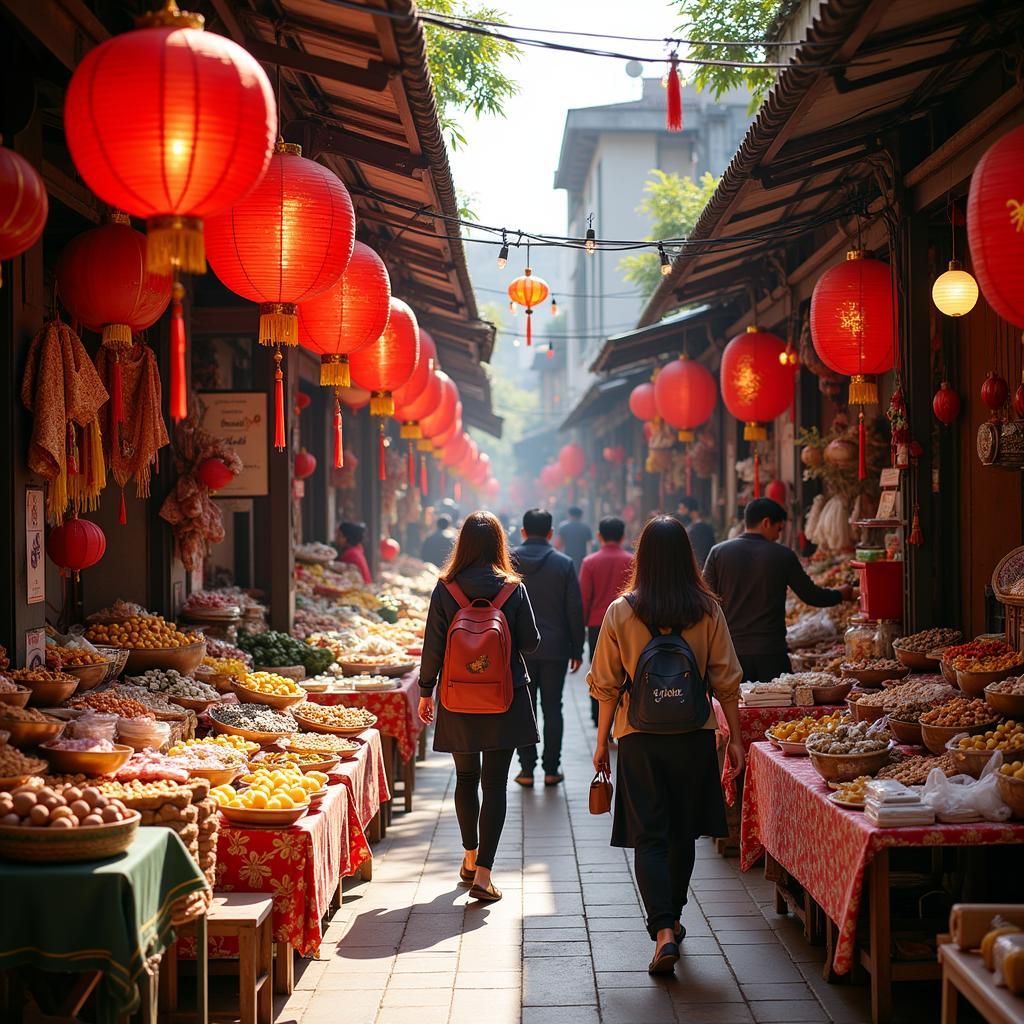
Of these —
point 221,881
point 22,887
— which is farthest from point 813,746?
point 22,887

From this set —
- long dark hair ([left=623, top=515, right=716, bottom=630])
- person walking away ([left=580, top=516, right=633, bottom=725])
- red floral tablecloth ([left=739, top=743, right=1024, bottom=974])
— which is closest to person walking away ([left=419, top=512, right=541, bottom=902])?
long dark hair ([left=623, top=515, right=716, bottom=630])

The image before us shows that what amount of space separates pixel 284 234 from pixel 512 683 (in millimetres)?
2776

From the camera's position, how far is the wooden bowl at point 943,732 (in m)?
5.79

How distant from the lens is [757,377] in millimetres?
10875

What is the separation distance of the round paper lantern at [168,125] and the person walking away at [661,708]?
278 cm

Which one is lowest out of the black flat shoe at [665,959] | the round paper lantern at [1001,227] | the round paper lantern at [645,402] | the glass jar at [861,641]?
the black flat shoe at [665,959]

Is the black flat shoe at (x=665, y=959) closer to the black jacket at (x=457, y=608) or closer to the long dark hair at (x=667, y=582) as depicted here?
the long dark hair at (x=667, y=582)

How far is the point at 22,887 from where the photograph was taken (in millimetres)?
4113

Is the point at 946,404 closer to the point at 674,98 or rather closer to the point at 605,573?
the point at 674,98

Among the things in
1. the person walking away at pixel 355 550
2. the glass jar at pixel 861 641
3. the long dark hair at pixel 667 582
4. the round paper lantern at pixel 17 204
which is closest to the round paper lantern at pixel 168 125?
the round paper lantern at pixel 17 204

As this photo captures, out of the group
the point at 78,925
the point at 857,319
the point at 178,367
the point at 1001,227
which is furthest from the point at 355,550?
the point at 178,367

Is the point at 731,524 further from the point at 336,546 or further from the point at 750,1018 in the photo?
the point at 750,1018

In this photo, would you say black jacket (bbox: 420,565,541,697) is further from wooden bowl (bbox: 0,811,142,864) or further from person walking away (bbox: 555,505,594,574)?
person walking away (bbox: 555,505,594,574)

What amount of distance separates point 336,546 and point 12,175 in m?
12.9
